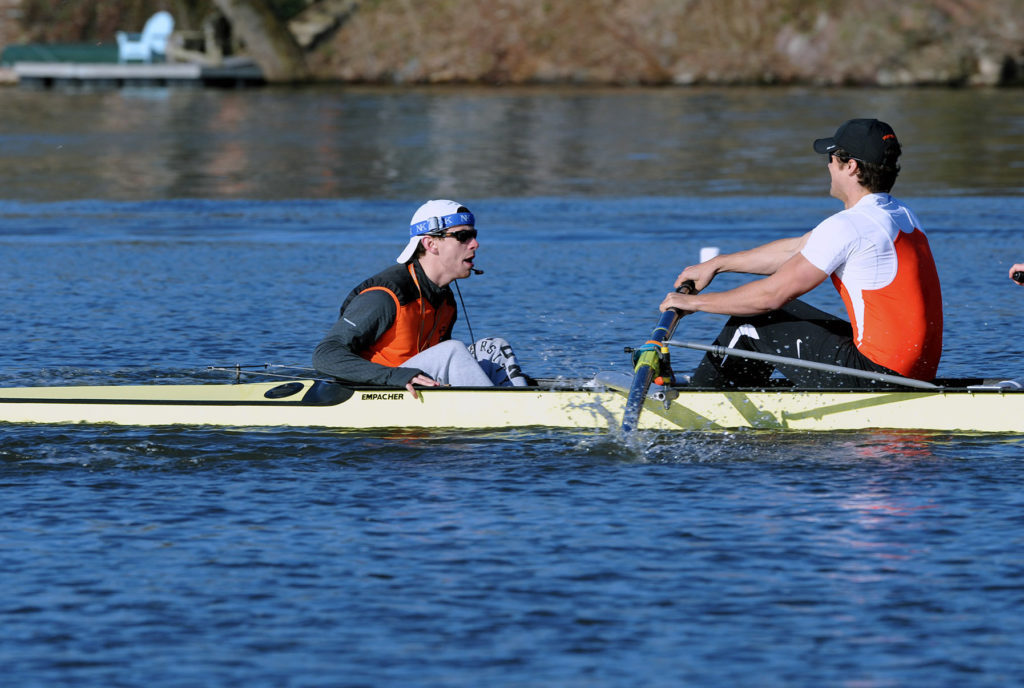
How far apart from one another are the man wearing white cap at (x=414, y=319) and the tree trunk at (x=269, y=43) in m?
53.9

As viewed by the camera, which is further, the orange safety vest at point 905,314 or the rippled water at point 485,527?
the orange safety vest at point 905,314

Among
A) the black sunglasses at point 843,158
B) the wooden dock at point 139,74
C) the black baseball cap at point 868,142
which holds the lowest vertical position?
the black sunglasses at point 843,158

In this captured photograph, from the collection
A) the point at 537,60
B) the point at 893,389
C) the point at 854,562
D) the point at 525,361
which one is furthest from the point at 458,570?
the point at 537,60

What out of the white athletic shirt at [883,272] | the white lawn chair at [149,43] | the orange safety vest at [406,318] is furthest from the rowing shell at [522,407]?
the white lawn chair at [149,43]

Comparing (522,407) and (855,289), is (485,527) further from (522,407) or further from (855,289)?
(855,289)

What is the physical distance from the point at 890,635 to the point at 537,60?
56399mm

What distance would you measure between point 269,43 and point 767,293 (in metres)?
55.9

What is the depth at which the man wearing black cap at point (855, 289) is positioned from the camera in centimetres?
930

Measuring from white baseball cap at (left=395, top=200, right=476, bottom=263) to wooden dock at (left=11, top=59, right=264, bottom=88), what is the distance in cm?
Result: 5306

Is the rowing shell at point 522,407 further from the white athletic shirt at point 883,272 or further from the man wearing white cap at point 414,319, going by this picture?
the white athletic shirt at point 883,272

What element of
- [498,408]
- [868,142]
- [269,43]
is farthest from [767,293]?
[269,43]

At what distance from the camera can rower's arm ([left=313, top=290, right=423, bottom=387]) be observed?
10.2 metres

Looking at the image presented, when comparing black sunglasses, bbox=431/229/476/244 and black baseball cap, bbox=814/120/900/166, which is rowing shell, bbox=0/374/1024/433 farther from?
black baseball cap, bbox=814/120/900/166

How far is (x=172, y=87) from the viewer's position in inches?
2408
